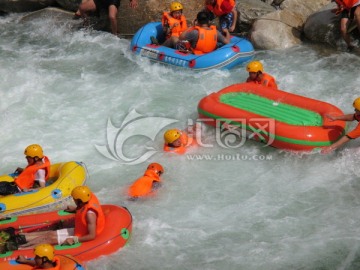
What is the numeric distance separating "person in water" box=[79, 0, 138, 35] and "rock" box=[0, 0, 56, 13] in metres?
1.62

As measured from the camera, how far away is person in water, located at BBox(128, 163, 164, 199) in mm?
7742

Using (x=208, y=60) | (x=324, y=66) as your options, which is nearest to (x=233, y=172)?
(x=208, y=60)

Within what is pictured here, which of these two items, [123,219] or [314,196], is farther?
[314,196]

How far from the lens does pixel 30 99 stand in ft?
34.6

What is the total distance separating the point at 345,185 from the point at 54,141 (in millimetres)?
4368

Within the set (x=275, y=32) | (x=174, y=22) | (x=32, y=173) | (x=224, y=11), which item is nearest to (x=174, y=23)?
(x=174, y=22)

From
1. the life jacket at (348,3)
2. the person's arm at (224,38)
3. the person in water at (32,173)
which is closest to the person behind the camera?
the person in water at (32,173)

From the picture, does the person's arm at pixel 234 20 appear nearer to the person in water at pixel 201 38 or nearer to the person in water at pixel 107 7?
the person in water at pixel 201 38

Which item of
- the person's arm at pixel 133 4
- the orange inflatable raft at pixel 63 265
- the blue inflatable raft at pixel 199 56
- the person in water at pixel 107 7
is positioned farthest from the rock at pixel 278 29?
the orange inflatable raft at pixel 63 265

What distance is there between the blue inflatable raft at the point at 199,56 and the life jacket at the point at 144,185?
3242 millimetres

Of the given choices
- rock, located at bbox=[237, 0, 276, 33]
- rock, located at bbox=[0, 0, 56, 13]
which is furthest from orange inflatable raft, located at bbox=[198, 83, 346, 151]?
rock, located at bbox=[0, 0, 56, 13]

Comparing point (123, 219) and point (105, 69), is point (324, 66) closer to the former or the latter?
point (105, 69)

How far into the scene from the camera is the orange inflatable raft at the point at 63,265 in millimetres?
6055

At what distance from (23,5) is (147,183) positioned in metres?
7.96
